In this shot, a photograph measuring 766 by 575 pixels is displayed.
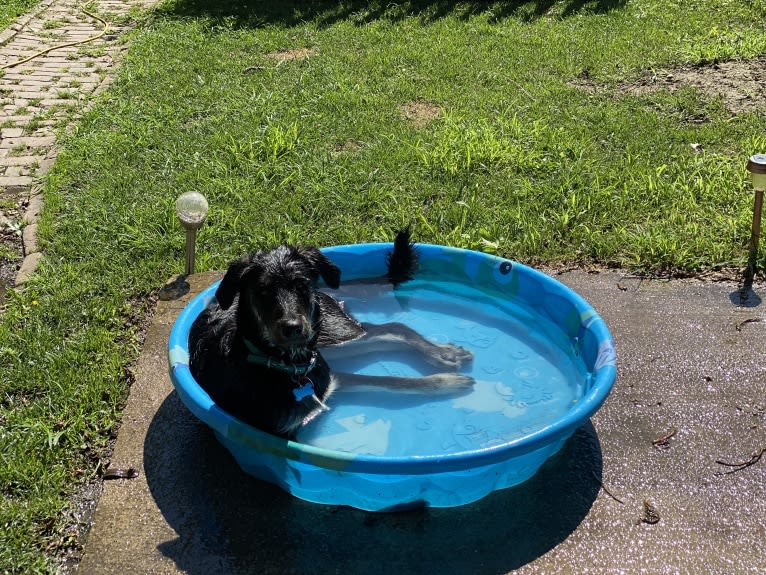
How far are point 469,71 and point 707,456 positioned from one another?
5.66 m

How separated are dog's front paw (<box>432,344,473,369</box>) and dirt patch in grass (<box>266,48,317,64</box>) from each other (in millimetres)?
5346

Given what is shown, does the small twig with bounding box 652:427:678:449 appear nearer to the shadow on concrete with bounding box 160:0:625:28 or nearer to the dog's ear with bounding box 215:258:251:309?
the dog's ear with bounding box 215:258:251:309

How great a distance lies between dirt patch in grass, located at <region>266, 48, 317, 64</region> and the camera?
915 cm

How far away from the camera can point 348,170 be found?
661 cm

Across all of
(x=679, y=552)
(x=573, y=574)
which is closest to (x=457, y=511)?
(x=573, y=574)

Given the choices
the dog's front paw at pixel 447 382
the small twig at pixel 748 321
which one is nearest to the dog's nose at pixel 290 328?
the dog's front paw at pixel 447 382

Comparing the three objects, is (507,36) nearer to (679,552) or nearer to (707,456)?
(707,456)

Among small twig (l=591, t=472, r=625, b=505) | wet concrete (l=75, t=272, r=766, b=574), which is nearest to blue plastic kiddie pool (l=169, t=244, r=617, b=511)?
wet concrete (l=75, t=272, r=766, b=574)

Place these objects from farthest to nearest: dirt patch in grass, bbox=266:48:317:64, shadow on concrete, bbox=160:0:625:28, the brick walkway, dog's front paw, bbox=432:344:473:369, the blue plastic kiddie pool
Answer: shadow on concrete, bbox=160:0:625:28
dirt patch in grass, bbox=266:48:317:64
the brick walkway
dog's front paw, bbox=432:344:473:369
the blue plastic kiddie pool

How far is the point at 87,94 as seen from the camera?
8664 millimetres

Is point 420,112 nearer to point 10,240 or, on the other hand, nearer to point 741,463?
point 10,240

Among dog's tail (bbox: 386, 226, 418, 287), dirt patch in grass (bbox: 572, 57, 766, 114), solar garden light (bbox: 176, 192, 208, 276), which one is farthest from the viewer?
dirt patch in grass (bbox: 572, 57, 766, 114)

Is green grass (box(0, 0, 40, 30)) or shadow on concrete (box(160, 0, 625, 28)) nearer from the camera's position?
shadow on concrete (box(160, 0, 625, 28))

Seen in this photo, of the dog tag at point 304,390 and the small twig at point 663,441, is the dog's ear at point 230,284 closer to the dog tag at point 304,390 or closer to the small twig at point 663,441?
the dog tag at point 304,390
